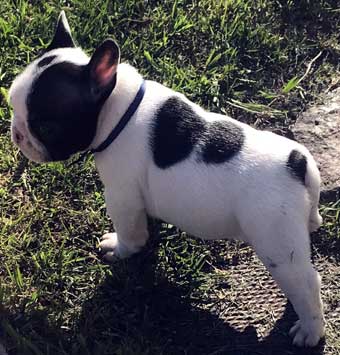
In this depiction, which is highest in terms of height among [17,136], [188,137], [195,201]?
[188,137]

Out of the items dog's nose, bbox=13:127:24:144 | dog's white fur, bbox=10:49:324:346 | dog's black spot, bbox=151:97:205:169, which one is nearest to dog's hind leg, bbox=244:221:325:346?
dog's white fur, bbox=10:49:324:346

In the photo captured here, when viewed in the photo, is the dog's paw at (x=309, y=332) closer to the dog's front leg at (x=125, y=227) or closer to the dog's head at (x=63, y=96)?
the dog's front leg at (x=125, y=227)

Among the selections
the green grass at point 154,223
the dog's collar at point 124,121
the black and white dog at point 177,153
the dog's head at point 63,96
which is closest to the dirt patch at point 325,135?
the green grass at point 154,223

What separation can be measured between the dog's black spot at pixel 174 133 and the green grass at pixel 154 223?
838mm

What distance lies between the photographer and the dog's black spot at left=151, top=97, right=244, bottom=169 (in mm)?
3346

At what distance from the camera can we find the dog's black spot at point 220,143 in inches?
131

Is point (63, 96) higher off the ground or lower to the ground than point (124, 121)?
higher

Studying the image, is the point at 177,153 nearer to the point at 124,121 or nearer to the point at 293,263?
the point at 124,121

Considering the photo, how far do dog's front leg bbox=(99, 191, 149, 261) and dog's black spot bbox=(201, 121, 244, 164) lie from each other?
44cm

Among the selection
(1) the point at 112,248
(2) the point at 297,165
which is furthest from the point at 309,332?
(1) the point at 112,248

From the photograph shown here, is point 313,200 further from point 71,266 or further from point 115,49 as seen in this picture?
point 71,266

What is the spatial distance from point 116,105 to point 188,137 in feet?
1.17

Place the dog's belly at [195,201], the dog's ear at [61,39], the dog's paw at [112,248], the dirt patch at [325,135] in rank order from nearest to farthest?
the dog's belly at [195,201], the dog's ear at [61,39], the dog's paw at [112,248], the dirt patch at [325,135]

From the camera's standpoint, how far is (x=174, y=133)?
338cm
